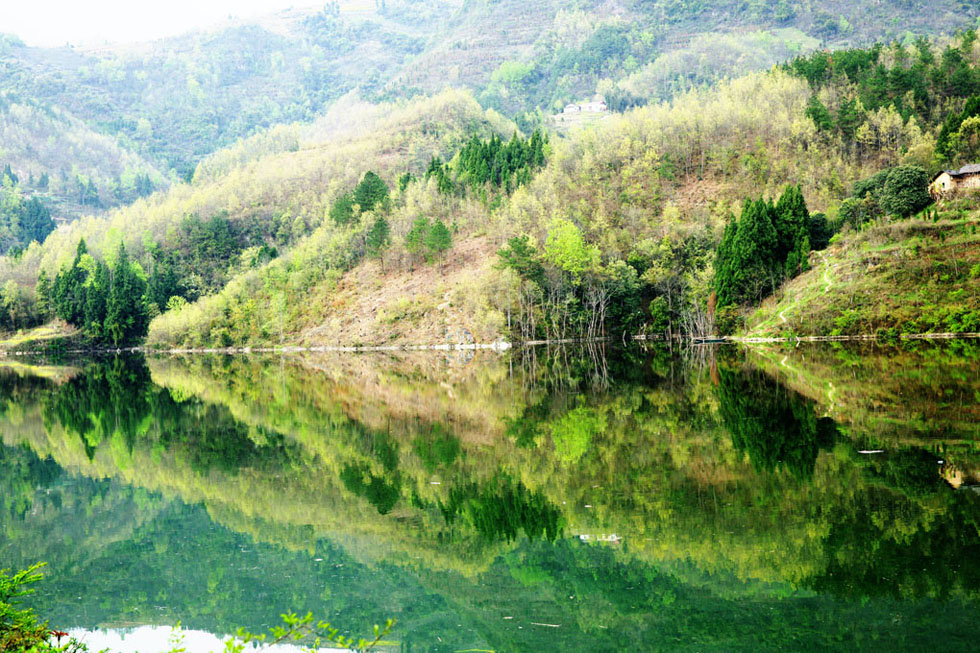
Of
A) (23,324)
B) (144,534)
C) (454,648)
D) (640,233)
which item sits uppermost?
(454,648)

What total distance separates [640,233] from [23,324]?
318 feet

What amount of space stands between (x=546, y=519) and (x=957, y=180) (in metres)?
65.7

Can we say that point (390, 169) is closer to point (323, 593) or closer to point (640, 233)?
point (640, 233)

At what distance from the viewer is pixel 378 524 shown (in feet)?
50.8

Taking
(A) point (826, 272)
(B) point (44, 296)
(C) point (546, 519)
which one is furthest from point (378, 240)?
(C) point (546, 519)

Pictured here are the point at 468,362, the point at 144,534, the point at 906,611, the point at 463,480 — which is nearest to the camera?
the point at 906,611

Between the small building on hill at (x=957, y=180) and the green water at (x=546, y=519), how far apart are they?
42300 millimetres

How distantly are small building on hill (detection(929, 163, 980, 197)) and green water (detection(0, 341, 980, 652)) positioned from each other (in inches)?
1665

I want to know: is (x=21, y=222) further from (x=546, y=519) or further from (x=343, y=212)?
(x=546, y=519)

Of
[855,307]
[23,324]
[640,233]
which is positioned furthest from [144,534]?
[23,324]

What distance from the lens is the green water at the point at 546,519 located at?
1038 cm

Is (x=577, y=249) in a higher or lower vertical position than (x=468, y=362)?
higher

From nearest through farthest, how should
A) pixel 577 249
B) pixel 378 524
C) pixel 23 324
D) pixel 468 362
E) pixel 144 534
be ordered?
pixel 378 524 → pixel 144 534 → pixel 468 362 → pixel 577 249 → pixel 23 324

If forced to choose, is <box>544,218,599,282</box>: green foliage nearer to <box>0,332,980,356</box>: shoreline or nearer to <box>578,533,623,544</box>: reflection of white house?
<box>0,332,980,356</box>: shoreline
